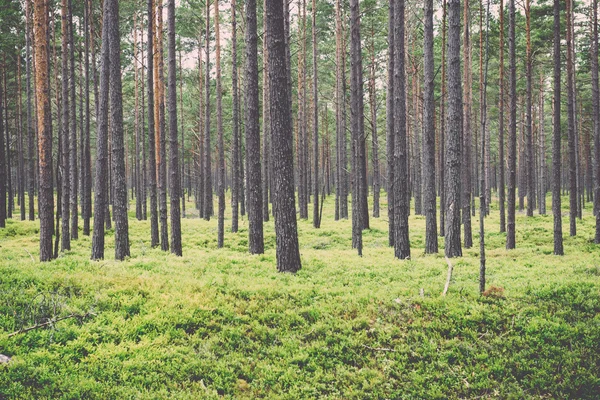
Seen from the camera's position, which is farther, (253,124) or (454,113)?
(253,124)


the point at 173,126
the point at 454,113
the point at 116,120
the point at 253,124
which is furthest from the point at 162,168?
the point at 454,113

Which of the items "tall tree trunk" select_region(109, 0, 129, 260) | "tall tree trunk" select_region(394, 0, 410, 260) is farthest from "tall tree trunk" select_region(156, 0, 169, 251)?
"tall tree trunk" select_region(394, 0, 410, 260)

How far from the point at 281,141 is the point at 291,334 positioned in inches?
167

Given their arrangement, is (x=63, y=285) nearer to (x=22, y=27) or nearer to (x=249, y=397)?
(x=249, y=397)

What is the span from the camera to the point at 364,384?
17.4 ft

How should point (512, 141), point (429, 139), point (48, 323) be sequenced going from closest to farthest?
point (48, 323), point (429, 139), point (512, 141)

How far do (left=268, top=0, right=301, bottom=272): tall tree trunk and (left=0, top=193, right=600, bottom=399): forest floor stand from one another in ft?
2.32

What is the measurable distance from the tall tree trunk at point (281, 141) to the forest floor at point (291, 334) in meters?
0.71

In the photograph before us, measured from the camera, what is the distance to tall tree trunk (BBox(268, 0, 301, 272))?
8.42m

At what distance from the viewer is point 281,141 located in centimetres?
856

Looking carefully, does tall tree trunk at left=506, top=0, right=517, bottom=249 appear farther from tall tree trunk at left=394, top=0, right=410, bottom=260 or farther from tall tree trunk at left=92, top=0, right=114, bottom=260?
tall tree trunk at left=92, top=0, right=114, bottom=260

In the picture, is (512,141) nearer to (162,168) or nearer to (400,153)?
(400,153)

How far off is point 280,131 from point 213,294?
378 cm

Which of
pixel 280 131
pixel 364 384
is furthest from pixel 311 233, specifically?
pixel 364 384
